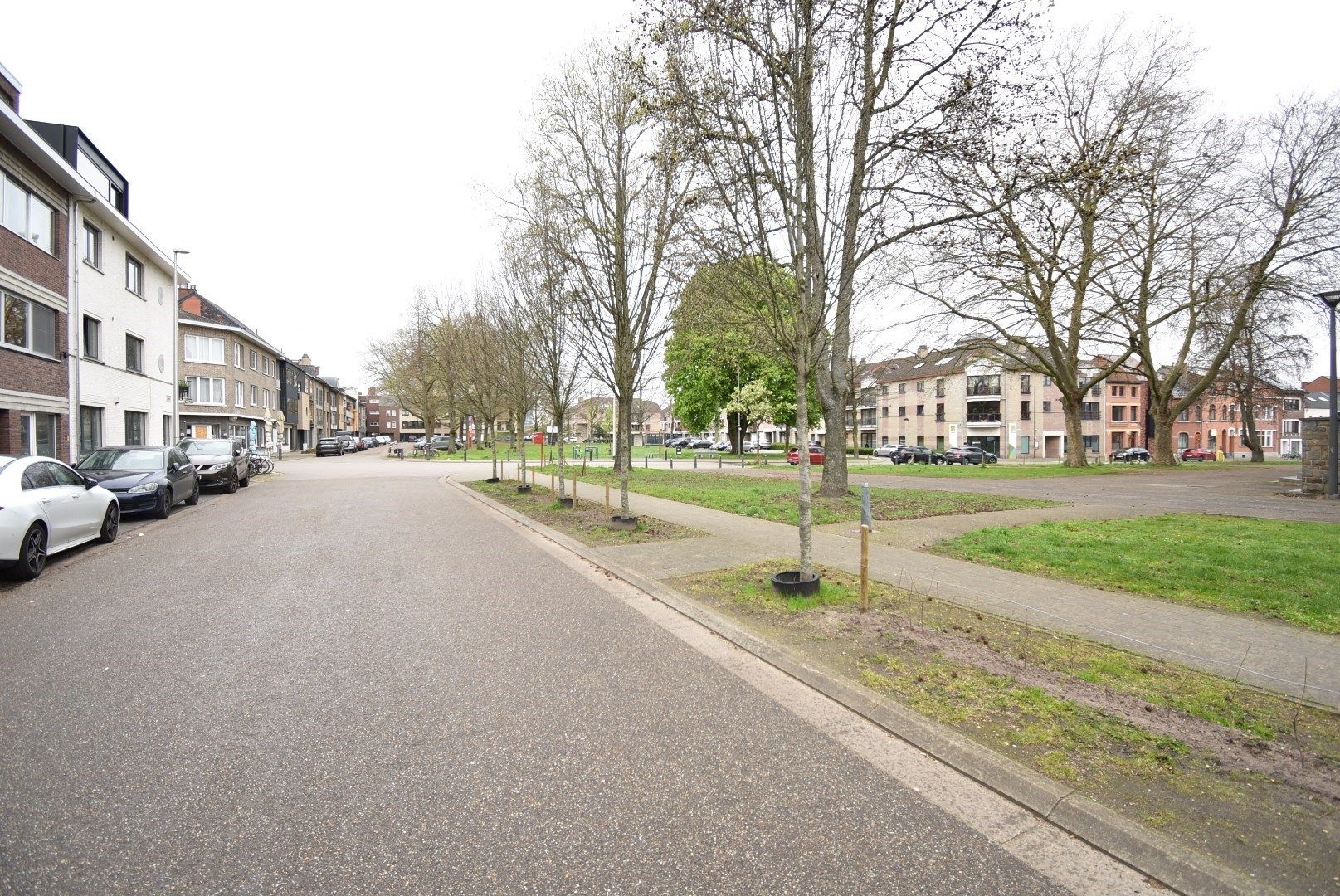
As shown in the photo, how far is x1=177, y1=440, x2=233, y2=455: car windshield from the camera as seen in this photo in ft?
71.3

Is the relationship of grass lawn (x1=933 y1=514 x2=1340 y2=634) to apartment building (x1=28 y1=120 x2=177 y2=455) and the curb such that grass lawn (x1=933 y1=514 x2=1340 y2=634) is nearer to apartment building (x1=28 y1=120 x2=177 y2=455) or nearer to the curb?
the curb

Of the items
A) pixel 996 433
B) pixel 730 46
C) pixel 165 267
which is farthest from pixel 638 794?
pixel 996 433

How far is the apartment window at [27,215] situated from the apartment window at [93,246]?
7.16ft

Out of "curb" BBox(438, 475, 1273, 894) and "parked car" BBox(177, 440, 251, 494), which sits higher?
"parked car" BBox(177, 440, 251, 494)

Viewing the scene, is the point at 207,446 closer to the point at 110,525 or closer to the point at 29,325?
the point at 29,325

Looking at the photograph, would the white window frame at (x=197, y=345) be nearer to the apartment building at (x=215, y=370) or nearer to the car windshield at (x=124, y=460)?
the apartment building at (x=215, y=370)

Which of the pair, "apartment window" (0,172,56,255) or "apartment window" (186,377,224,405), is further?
"apartment window" (186,377,224,405)

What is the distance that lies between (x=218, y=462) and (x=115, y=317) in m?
6.65

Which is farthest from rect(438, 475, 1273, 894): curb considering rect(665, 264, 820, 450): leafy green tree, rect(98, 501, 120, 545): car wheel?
rect(665, 264, 820, 450): leafy green tree

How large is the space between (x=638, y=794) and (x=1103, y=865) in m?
1.96

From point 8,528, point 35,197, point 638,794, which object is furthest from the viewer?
point 35,197

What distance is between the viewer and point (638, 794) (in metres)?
3.23

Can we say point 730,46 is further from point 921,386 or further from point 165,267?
point 921,386

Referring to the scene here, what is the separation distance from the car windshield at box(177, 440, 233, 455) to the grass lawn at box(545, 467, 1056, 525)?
13.0 metres
